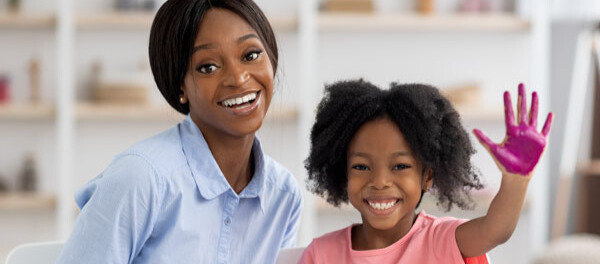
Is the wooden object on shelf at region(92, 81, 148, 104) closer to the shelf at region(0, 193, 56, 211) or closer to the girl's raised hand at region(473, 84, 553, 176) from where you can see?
the shelf at region(0, 193, 56, 211)

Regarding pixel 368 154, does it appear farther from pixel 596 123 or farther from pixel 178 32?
pixel 596 123

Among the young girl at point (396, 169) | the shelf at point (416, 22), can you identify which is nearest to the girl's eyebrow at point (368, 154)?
the young girl at point (396, 169)

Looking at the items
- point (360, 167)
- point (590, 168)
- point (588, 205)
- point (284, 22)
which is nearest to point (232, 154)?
point (360, 167)

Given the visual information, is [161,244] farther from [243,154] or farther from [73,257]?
[243,154]

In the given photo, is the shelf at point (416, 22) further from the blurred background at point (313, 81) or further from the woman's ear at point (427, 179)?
the woman's ear at point (427, 179)

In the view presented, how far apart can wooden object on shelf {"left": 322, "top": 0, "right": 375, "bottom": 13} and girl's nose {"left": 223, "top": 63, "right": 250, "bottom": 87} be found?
8.53ft

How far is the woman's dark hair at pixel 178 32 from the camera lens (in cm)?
153

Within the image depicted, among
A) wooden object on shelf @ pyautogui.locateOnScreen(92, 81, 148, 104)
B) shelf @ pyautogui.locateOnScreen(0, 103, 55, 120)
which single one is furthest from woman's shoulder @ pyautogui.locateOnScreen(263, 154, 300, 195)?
shelf @ pyautogui.locateOnScreen(0, 103, 55, 120)

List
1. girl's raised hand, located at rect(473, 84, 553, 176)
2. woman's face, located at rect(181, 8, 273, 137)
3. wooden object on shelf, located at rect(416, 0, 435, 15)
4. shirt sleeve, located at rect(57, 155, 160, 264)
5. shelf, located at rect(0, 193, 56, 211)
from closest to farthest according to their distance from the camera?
1. girl's raised hand, located at rect(473, 84, 553, 176)
2. shirt sleeve, located at rect(57, 155, 160, 264)
3. woman's face, located at rect(181, 8, 273, 137)
4. shelf, located at rect(0, 193, 56, 211)
5. wooden object on shelf, located at rect(416, 0, 435, 15)

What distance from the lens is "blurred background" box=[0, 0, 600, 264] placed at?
155 inches

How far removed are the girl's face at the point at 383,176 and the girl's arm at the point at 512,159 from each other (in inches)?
7.1

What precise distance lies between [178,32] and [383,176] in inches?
19.3

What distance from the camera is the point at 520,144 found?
127 cm

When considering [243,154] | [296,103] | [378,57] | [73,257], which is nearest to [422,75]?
[378,57]
